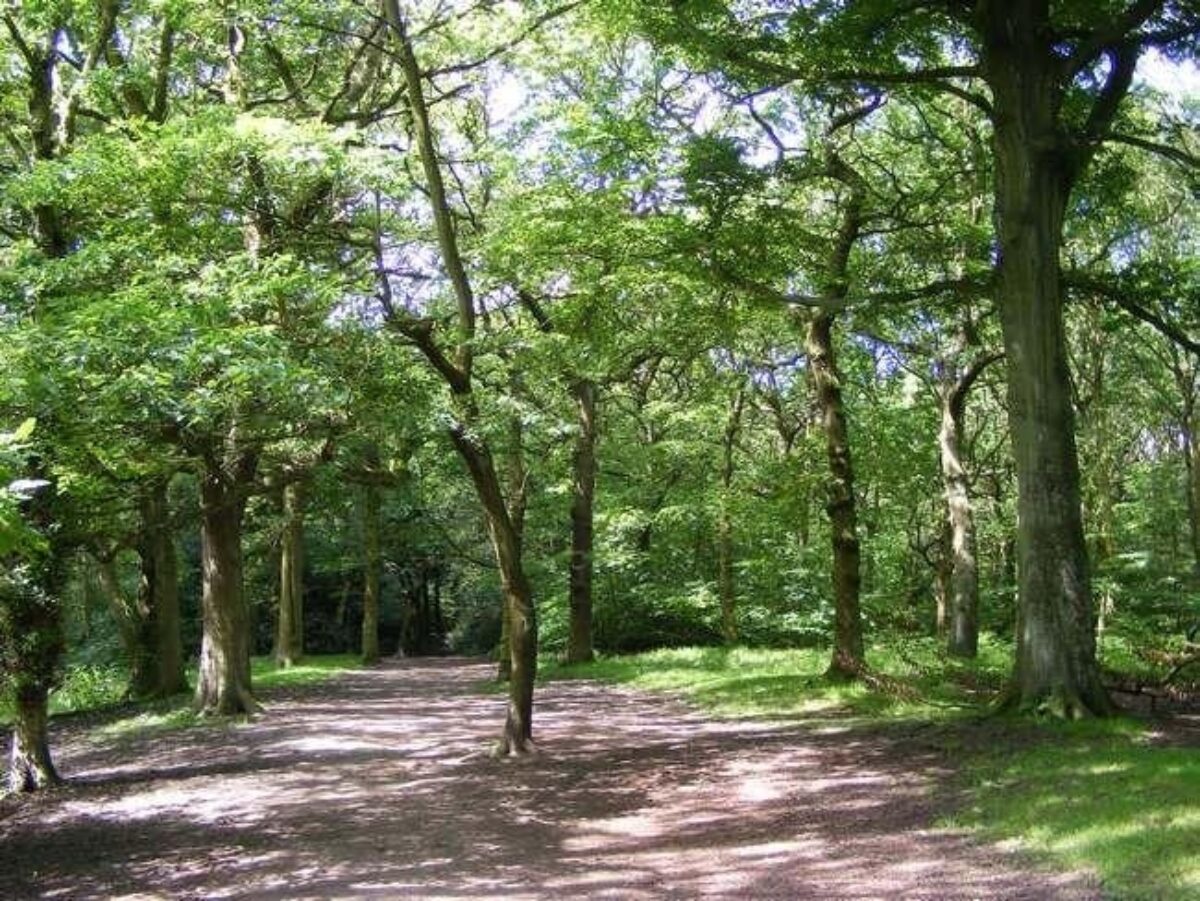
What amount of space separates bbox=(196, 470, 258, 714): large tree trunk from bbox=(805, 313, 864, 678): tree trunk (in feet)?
30.5

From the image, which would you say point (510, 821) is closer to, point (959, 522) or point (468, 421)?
point (468, 421)

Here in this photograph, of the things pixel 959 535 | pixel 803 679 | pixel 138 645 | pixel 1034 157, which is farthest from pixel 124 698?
pixel 1034 157

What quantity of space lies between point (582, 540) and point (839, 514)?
10514mm

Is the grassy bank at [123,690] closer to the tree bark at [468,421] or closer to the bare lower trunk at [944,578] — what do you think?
the tree bark at [468,421]

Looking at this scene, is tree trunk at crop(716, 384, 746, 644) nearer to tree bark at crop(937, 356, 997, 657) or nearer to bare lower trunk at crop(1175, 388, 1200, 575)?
tree bark at crop(937, 356, 997, 657)

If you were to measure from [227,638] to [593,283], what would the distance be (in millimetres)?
8187

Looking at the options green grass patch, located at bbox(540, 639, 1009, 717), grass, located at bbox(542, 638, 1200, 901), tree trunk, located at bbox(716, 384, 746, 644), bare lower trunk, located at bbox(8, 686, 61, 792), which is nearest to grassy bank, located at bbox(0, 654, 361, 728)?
bare lower trunk, located at bbox(8, 686, 61, 792)

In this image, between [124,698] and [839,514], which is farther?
[124,698]

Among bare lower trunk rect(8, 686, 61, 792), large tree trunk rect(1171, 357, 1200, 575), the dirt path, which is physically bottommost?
the dirt path

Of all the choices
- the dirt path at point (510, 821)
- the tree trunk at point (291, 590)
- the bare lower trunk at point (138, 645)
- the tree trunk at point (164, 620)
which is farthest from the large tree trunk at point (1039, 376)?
the tree trunk at point (291, 590)

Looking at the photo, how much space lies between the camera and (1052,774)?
8.41 m

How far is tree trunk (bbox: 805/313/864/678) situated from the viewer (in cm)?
1589

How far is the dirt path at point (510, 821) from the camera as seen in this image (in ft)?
23.1

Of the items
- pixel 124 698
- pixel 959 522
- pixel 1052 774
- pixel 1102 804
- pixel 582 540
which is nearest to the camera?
pixel 1102 804
